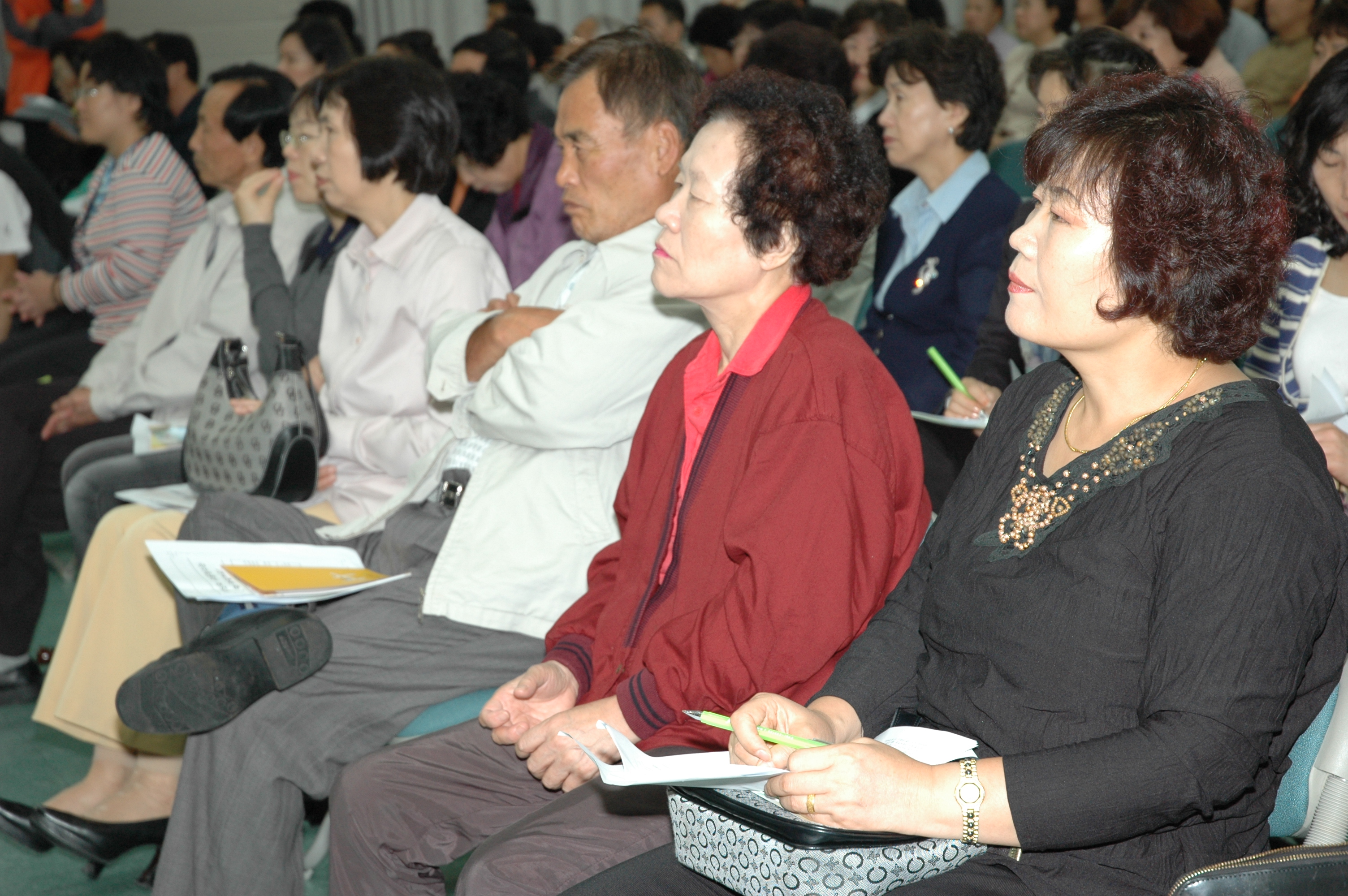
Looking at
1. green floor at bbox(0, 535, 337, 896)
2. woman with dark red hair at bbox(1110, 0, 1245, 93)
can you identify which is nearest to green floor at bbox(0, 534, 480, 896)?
green floor at bbox(0, 535, 337, 896)

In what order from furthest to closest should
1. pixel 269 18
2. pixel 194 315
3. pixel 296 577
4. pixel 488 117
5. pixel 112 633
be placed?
pixel 269 18 < pixel 488 117 < pixel 194 315 < pixel 112 633 < pixel 296 577

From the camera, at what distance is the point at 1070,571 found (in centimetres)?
122

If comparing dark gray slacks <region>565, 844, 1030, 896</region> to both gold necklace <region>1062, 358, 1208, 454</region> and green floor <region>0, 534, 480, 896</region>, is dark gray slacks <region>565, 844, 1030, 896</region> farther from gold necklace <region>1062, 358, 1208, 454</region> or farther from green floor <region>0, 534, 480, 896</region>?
green floor <region>0, 534, 480, 896</region>

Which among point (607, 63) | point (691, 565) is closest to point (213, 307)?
point (607, 63)

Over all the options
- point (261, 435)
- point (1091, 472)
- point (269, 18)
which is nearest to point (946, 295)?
point (261, 435)

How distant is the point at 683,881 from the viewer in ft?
4.44

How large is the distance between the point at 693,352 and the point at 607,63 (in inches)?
26.9

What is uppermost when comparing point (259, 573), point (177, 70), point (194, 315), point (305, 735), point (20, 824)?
point (177, 70)

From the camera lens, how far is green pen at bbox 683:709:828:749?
1188 millimetres

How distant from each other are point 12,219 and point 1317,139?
3.89m

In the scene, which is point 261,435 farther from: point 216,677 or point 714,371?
point 714,371

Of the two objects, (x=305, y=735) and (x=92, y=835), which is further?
(x=92, y=835)

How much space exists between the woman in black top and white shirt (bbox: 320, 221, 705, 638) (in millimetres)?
733

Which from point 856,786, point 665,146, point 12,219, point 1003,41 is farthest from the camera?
point 1003,41
